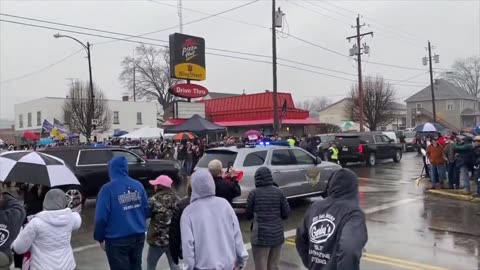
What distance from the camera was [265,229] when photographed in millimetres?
5742

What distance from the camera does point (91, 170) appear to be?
13742mm

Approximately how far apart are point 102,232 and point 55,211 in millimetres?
779

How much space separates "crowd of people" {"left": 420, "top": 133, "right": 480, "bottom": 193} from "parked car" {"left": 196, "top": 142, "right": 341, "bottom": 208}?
156 inches

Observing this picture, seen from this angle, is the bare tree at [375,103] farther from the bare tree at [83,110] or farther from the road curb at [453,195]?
the road curb at [453,195]

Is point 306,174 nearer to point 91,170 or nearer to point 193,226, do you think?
point 91,170

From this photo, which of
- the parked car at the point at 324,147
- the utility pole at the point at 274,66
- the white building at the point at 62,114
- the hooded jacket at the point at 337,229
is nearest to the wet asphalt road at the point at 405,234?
the hooded jacket at the point at 337,229

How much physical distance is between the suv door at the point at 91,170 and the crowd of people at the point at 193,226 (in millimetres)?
8307

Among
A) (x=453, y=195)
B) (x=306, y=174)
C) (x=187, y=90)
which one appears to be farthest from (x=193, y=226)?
(x=187, y=90)

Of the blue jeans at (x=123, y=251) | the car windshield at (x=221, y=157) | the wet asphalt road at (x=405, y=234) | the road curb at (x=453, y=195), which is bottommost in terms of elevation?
the wet asphalt road at (x=405, y=234)

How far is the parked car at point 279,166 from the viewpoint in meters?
11.3

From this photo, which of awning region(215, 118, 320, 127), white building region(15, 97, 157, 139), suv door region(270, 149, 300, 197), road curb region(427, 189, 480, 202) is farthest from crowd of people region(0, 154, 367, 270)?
white building region(15, 97, 157, 139)

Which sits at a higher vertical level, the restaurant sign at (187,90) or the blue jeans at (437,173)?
the restaurant sign at (187,90)

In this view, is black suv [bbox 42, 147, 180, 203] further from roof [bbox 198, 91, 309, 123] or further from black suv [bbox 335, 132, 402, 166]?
roof [bbox 198, 91, 309, 123]

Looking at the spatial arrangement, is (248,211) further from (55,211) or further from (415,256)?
(415,256)
